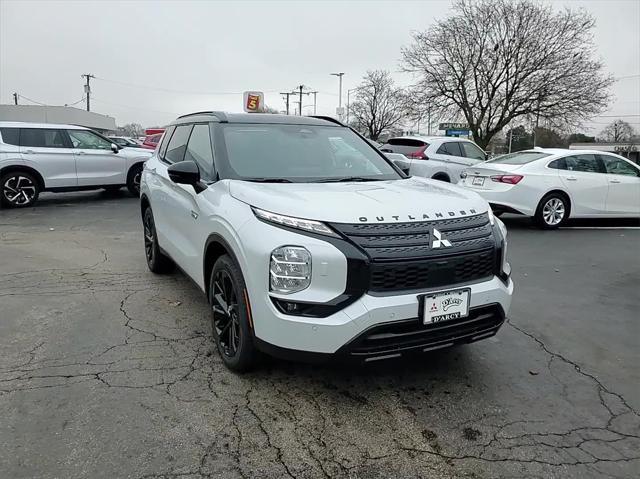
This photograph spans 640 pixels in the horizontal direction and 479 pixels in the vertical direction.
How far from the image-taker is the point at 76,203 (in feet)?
39.8

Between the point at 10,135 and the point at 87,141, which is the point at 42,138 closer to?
the point at 10,135

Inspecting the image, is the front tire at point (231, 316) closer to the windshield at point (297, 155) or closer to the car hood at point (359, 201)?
the car hood at point (359, 201)

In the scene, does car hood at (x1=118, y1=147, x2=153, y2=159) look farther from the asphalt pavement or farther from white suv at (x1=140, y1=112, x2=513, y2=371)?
white suv at (x1=140, y1=112, x2=513, y2=371)

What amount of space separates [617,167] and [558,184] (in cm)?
155

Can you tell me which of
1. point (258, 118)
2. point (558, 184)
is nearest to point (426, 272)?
point (258, 118)

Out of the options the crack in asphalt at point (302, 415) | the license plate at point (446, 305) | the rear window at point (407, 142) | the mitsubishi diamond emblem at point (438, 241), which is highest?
the rear window at point (407, 142)

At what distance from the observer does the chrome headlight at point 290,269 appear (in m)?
2.76

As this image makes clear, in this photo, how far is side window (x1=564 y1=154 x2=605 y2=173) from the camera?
30.6ft

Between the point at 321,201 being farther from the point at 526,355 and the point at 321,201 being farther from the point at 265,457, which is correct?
the point at 526,355

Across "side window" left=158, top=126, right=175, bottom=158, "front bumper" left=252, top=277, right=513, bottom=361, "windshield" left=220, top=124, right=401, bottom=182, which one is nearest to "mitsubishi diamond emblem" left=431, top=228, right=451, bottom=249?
"front bumper" left=252, top=277, right=513, bottom=361

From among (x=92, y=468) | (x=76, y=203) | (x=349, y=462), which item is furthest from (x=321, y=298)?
A: (x=76, y=203)

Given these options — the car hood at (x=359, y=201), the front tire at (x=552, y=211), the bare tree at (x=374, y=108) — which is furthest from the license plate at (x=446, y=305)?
the bare tree at (x=374, y=108)

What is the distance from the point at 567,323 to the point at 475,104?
26746 millimetres

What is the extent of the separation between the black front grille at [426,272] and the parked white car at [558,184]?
6325 mm
